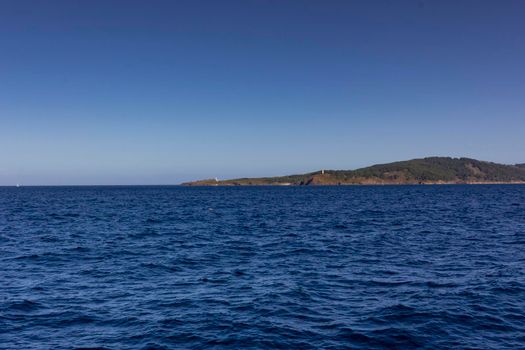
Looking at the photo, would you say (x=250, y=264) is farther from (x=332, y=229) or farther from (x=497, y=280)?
(x=332, y=229)

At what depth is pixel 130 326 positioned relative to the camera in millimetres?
16359

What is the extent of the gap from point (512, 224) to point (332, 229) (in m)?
22.5

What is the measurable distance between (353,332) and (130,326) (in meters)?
8.99

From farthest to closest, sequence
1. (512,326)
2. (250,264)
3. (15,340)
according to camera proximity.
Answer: (250,264) → (512,326) → (15,340)

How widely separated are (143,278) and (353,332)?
13.6 metres

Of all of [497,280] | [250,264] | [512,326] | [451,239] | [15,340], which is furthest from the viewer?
[451,239]

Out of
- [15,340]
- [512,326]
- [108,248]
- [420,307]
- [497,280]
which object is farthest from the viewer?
[108,248]

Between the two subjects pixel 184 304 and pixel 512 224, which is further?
pixel 512 224

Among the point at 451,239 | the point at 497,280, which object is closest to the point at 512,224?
the point at 451,239

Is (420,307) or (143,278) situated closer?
(420,307)

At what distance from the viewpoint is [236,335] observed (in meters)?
15.4

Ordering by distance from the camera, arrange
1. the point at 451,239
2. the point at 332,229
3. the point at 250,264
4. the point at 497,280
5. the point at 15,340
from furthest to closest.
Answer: the point at 332,229, the point at 451,239, the point at 250,264, the point at 497,280, the point at 15,340

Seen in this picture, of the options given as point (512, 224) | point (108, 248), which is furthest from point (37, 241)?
point (512, 224)

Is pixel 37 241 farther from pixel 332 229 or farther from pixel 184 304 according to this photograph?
pixel 332 229
